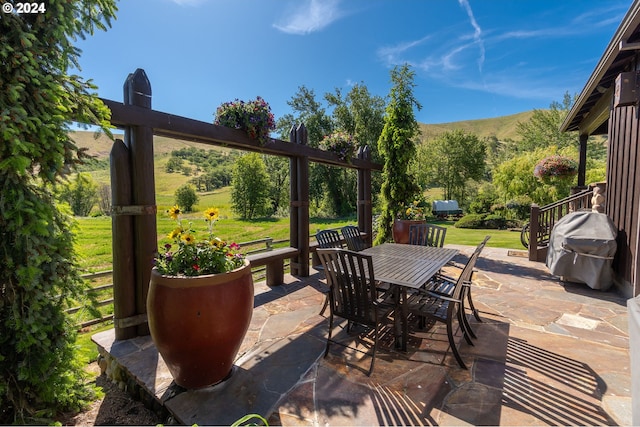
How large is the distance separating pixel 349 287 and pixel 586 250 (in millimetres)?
4045

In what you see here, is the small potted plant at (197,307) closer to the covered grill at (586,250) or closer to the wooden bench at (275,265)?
→ the wooden bench at (275,265)

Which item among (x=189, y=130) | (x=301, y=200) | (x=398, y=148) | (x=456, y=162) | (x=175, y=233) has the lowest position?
(x=175, y=233)

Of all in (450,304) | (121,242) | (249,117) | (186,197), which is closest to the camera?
(450,304)

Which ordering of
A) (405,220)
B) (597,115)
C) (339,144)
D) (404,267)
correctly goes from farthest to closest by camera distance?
(405,220) < (597,115) < (339,144) < (404,267)

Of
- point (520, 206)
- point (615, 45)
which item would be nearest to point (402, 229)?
point (615, 45)

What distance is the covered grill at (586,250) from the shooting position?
395 cm

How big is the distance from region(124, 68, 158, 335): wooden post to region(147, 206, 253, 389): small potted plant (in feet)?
2.31

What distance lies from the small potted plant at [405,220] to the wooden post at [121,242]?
5.19 meters

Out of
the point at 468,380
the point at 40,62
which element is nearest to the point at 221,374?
the point at 468,380

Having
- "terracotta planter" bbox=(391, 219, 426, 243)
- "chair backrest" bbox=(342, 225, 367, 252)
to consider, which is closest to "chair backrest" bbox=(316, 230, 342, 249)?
"chair backrest" bbox=(342, 225, 367, 252)

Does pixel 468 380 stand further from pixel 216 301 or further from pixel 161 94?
pixel 161 94

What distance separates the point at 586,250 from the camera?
4.07 m

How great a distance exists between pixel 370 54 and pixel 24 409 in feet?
51.9

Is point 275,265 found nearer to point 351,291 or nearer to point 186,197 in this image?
point 351,291
